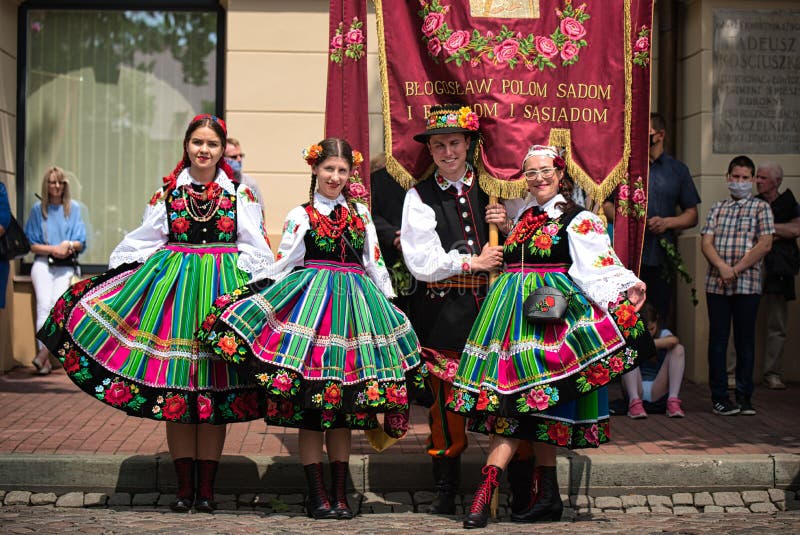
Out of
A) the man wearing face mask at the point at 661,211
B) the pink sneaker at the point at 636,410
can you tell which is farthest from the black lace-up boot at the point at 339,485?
the man wearing face mask at the point at 661,211

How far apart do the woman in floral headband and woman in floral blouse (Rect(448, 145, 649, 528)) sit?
42 cm

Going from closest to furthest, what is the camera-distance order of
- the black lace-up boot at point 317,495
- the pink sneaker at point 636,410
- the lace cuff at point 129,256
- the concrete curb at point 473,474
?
1. the black lace-up boot at point 317,495
2. the lace cuff at point 129,256
3. the concrete curb at point 473,474
4. the pink sneaker at point 636,410

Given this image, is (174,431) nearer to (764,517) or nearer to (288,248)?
(288,248)

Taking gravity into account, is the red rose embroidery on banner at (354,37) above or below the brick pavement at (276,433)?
above

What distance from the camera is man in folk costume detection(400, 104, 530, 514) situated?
6250 millimetres

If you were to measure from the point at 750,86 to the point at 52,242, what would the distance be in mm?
6262

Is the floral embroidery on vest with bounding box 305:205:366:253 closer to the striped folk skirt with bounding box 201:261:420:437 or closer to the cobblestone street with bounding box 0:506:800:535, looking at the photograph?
the striped folk skirt with bounding box 201:261:420:437

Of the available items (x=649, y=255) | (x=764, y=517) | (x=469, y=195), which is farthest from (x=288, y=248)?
(x=649, y=255)

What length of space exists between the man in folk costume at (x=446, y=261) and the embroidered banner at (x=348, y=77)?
501mm

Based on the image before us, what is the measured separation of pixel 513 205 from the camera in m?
6.66

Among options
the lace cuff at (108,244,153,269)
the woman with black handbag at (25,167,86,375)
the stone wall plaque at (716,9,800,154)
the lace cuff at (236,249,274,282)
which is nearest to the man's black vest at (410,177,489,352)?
the lace cuff at (236,249,274,282)

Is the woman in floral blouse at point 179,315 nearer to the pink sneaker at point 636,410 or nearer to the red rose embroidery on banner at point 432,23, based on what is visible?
the red rose embroidery on banner at point 432,23

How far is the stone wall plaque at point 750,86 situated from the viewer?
1052 cm

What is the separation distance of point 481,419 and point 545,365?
1.44 feet
